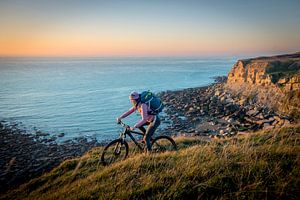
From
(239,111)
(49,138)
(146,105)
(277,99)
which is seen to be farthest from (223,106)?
(146,105)

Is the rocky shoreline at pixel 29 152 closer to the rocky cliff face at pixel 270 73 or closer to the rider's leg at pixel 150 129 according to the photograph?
the rider's leg at pixel 150 129

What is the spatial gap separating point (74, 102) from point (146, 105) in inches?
1479

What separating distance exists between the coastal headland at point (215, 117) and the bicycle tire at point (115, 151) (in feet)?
22.8

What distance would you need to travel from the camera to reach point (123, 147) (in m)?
8.77

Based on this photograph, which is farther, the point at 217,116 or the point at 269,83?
the point at 269,83

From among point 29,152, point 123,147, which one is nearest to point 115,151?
point 123,147

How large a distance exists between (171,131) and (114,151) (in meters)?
18.1

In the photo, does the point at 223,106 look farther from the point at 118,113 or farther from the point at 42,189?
the point at 42,189

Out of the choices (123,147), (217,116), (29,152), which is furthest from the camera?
(217,116)

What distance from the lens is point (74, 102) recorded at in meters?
42.5

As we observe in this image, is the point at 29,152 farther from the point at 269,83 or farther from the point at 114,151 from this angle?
the point at 269,83

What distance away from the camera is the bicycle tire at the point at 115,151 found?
8500 millimetres

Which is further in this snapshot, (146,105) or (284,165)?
(146,105)

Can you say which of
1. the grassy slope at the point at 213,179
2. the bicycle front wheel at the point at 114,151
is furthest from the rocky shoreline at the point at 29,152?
the grassy slope at the point at 213,179
